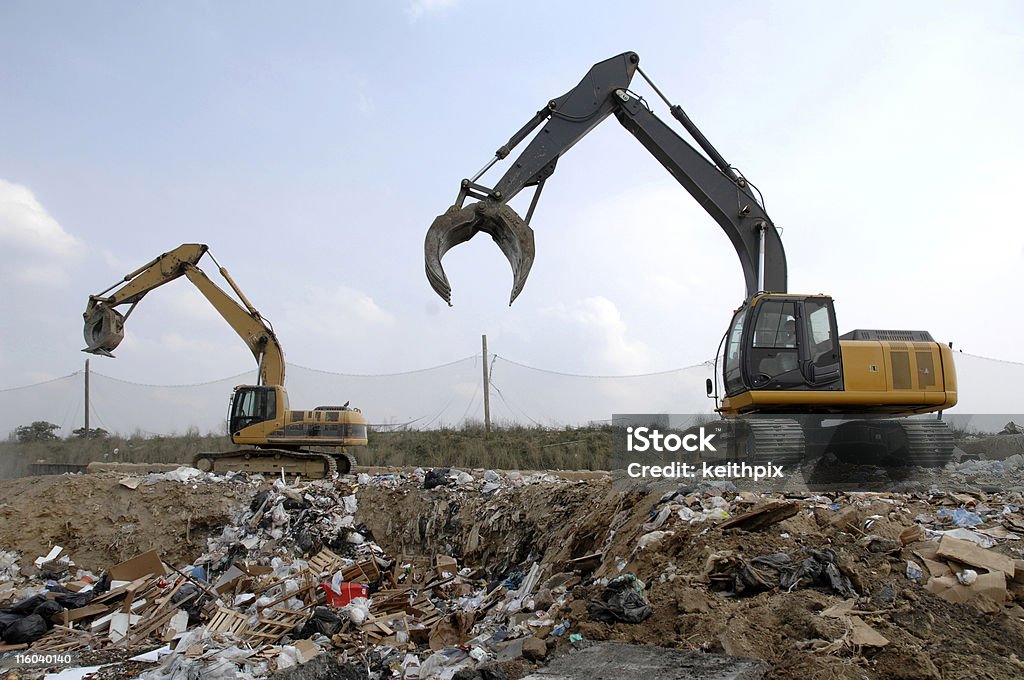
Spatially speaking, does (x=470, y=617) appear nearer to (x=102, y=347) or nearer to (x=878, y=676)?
(x=878, y=676)

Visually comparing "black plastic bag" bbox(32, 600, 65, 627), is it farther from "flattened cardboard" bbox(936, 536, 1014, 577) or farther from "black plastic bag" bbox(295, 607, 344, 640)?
"flattened cardboard" bbox(936, 536, 1014, 577)

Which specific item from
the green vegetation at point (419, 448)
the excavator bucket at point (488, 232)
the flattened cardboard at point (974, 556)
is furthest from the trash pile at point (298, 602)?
the green vegetation at point (419, 448)

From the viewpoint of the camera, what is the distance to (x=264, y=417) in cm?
1326

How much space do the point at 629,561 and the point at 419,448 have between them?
13.4 metres

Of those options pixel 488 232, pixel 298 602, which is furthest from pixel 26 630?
pixel 488 232

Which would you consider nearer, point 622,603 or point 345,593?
point 622,603

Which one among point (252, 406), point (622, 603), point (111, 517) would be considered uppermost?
point (252, 406)

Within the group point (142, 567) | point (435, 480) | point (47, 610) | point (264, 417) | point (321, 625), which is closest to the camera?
point (321, 625)

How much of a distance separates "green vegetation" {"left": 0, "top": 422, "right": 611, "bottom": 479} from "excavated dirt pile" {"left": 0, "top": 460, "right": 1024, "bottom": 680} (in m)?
6.43

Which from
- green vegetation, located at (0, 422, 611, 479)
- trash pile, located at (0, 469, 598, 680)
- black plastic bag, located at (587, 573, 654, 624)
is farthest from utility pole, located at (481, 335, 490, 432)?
black plastic bag, located at (587, 573, 654, 624)

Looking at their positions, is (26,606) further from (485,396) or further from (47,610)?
(485,396)

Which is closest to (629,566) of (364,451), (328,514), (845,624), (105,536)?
(845,624)

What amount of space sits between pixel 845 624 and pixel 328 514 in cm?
776

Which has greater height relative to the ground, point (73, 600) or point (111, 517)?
point (111, 517)
